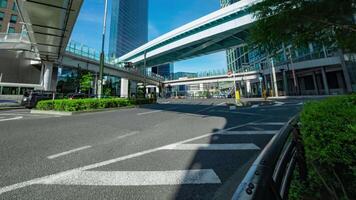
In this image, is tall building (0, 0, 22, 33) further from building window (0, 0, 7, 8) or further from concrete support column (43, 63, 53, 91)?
concrete support column (43, 63, 53, 91)

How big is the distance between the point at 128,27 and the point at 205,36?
67.6 m

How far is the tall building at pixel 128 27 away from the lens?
65.9m

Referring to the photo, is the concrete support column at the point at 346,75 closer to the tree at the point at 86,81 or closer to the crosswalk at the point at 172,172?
the crosswalk at the point at 172,172

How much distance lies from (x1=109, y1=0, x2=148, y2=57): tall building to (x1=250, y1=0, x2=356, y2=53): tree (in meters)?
62.6

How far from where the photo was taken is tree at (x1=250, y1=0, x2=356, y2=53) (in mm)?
3715

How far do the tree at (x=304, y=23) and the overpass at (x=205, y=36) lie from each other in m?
19.3

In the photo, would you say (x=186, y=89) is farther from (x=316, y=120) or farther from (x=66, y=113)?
(x=316, y=120)

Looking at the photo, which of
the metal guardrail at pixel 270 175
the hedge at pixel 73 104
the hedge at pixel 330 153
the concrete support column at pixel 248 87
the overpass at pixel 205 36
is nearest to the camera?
the metal guardrail at pixel 270 175

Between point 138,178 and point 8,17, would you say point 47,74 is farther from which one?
point 138,178

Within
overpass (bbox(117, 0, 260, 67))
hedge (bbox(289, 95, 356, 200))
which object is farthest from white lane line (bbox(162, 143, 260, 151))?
overpass (bbox(117, 0, 260, 67))

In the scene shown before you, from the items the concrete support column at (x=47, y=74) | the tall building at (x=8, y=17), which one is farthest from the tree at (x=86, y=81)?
the tall building at (x=8, y=17)

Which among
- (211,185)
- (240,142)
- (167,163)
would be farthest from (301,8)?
(167,163)

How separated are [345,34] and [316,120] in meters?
3.24

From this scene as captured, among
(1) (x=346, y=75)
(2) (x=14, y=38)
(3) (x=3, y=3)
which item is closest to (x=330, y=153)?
(2) (x=14, y=38)
